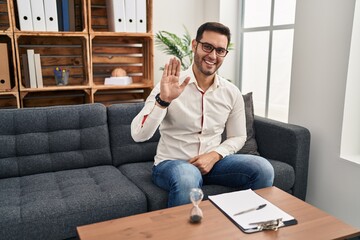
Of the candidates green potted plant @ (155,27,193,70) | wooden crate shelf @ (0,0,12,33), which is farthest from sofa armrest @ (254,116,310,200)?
wooden crate shelf @ (0,0,12,33)

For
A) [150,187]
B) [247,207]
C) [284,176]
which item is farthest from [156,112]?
[284,176]

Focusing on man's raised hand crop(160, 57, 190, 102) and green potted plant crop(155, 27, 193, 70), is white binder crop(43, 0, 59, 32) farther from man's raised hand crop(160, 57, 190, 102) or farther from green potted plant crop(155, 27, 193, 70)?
man's raised hand crop(160, 57, 190, 102)

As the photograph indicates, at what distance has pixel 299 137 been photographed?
207cm

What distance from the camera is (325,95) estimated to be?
2127 mm

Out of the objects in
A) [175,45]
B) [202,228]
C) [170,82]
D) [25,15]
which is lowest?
[202,228]

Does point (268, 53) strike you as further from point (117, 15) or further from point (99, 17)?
point (99, 17)

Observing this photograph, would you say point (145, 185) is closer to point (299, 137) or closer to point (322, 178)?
point (299, 137)

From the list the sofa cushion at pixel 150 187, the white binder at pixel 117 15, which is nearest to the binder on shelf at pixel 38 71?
the white binder at pixel 117 15

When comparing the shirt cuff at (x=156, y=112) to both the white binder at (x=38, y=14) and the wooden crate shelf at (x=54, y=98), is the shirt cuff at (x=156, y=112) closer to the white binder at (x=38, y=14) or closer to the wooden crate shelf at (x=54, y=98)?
the wooden crate shelf at (x=54, y=98)

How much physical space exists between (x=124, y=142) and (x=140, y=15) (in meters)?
1.14

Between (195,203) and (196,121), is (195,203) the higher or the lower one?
the lower one

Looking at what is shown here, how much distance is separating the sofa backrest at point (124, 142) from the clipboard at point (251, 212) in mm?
936

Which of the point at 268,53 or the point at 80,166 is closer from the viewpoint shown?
the point at 80,166

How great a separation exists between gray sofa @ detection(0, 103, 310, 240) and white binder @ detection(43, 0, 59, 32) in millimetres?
767
